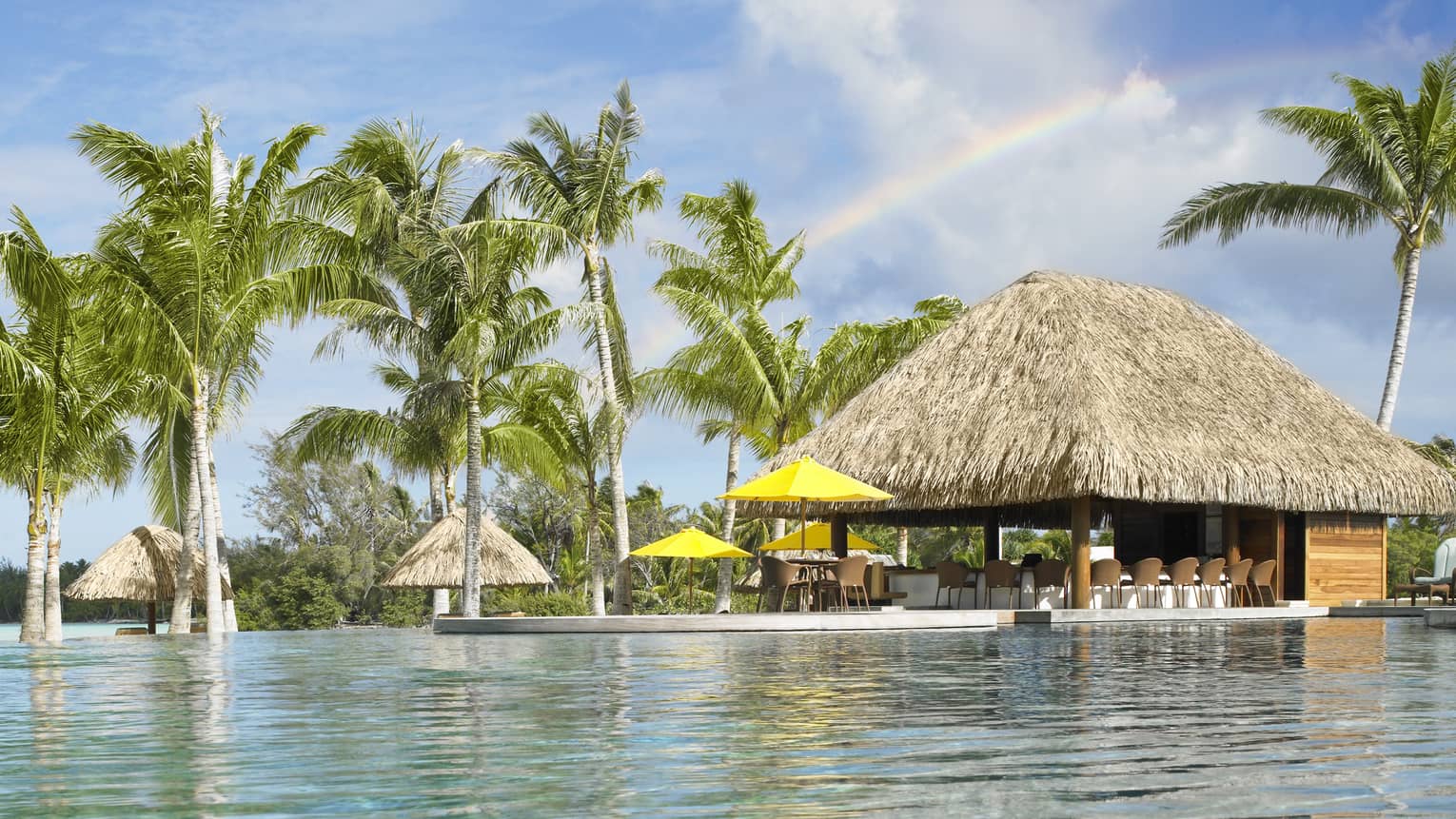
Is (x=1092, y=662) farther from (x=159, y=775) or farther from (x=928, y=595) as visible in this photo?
(x=928, y=595)

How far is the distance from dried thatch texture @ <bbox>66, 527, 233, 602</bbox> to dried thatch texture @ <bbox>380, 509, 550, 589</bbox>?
3.00 metres

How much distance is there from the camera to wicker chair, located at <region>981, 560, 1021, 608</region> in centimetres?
1747

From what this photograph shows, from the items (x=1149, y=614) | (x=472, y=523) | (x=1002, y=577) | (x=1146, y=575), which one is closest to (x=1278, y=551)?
(x=1146, y=575)

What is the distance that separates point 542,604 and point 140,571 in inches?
341

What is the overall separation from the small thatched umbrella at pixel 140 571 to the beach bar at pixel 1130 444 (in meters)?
9.85

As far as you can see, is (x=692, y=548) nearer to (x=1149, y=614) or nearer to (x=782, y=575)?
(x=782, y=575)

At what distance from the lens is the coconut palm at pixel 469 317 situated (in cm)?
2191

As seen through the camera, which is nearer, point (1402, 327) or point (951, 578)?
point (951, 578)

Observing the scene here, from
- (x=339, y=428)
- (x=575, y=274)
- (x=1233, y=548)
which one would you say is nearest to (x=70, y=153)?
(x=339, y=428)

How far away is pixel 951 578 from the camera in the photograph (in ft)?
59.9

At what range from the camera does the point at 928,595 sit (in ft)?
Result: 62.3

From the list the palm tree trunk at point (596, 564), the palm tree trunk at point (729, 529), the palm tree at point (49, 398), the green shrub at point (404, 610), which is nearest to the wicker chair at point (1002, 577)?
the palm tree trunk at point (729, 529)

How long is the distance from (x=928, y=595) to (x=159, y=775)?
15.6m

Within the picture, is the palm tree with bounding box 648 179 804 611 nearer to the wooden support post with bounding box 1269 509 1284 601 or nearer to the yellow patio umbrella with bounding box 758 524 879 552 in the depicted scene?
the yellow patio umbrella with bounding box 758 524 879 552
